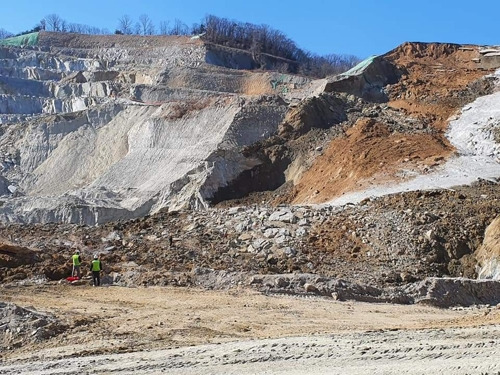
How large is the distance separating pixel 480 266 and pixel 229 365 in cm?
1074

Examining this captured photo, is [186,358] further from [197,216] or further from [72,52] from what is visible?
[72,52]

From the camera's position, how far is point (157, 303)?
47.5 ft

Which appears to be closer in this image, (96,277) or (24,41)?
(96,277)

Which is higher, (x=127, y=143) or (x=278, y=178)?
(x=127, y=143)

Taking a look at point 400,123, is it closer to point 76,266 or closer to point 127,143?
point 127,143

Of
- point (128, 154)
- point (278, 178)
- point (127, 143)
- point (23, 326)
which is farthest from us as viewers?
point (127, 143)

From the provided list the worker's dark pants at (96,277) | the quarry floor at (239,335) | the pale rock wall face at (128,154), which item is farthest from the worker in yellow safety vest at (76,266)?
the pale rock wall face at (128,154)

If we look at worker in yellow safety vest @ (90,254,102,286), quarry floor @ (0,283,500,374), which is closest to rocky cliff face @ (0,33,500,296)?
worker in yellow safety vest @ (90,254,102,286)

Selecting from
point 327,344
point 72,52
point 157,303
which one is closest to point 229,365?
point 327,344

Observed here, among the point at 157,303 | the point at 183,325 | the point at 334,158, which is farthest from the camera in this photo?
the point at 334,158

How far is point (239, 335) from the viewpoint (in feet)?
38.1

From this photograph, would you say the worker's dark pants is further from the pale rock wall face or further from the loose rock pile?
the pale rock wall face

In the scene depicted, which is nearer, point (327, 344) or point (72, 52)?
point (327, 344)

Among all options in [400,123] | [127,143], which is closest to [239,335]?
[400,123]
